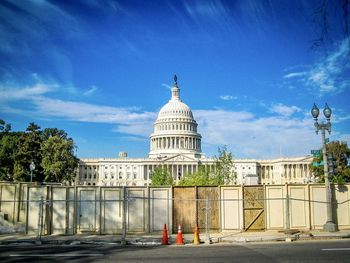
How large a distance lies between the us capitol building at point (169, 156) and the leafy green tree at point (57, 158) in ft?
227

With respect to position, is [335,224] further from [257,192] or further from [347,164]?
[347,164]

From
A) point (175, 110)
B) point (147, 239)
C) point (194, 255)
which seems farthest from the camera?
point (175, 110)

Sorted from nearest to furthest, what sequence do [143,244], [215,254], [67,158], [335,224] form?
1. [215,254]
2. [143,244]
3. [335,224]
4. [67,158]

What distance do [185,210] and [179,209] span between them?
13.3 inches

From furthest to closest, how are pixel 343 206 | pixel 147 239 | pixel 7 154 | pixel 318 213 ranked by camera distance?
pixel 7 154, pixel 343 206, pixel 318 213, pixel 147 239

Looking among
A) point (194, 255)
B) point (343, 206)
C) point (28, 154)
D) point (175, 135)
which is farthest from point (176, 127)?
point (194, 255)

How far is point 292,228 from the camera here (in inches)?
971

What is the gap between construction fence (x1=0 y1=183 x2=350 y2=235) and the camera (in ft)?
80.3

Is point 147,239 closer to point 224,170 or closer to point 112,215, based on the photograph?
point 112,215

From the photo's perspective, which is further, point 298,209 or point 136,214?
point 298,209

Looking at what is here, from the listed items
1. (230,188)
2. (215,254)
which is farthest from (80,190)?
(215,254)

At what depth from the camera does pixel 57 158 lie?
88.4m

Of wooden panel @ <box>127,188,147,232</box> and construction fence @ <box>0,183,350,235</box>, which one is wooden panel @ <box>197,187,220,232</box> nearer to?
construction fence @ <box>0,183,350,235</box>

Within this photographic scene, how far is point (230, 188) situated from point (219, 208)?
127 centimetres
